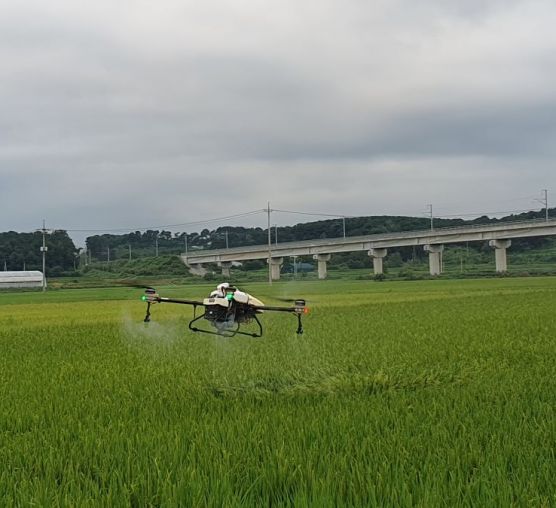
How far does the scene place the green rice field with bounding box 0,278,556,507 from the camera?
14.2 feet

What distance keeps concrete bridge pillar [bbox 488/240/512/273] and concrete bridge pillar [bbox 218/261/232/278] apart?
60.1m

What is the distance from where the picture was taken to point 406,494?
13.2 feet

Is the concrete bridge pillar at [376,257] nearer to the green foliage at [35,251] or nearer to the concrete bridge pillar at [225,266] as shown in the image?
the concrete bridge pillar at [225,266]

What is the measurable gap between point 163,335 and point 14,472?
2576mm

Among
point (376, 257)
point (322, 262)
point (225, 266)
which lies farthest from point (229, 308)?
point (376, 257)

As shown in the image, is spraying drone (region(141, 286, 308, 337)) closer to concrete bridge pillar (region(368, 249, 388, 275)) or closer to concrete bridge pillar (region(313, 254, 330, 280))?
concrete bridge pillar (region(313, 254, 330, 280))

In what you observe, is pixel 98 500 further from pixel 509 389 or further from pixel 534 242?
pixel 534 242

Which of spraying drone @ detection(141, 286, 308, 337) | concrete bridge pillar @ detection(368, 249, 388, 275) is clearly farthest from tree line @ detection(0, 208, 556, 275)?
A: concrete bridge pillar @ detection(368, 249, 388, 275)

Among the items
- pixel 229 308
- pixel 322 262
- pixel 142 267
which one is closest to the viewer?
pixel 229 308

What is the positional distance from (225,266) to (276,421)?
1.50m

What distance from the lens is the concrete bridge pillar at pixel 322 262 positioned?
25.6 feet

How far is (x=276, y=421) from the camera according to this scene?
6.35 metres

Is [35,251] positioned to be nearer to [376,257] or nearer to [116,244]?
[116,244]

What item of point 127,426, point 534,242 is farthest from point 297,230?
point 534,242
